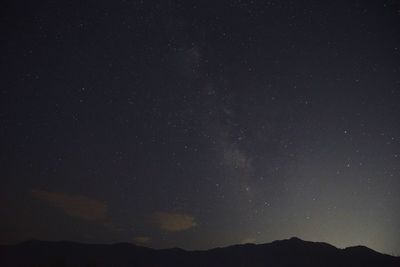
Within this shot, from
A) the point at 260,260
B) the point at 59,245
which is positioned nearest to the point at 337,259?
the point at 260,260

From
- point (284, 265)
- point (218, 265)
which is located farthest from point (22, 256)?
point (284, 265)

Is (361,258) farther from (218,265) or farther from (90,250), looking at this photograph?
(90,250)

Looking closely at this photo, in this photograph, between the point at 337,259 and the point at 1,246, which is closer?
the point at 337,259

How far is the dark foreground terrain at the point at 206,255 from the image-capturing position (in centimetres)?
12000

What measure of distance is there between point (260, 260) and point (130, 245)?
235 ft

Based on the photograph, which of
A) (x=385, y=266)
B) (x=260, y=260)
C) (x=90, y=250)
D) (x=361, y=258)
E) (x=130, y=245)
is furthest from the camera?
(x=130, y=245)

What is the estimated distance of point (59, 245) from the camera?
527ft

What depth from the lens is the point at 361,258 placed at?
117 m

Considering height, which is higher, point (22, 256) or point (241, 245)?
point (241, 245)

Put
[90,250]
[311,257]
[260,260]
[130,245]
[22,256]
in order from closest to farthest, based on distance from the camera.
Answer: [311,257]
[260,260]
[22,256]
[90,250]
[130,245]

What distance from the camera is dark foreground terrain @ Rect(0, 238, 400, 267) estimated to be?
120 metres

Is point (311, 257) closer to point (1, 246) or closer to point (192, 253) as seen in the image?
point (192, 253)

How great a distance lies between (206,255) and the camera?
151m

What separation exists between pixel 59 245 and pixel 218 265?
84.2 meters
